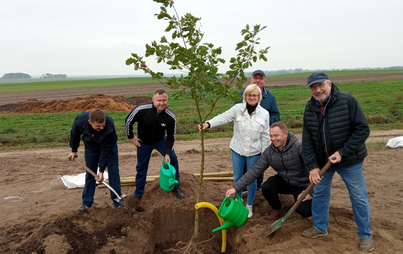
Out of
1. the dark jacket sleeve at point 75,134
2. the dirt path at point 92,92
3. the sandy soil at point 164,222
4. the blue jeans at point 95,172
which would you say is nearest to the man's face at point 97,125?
the dark jacket sleeve at point 75,134

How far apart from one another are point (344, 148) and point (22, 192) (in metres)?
6.26

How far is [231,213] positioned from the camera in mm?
3828

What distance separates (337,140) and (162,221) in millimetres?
2967

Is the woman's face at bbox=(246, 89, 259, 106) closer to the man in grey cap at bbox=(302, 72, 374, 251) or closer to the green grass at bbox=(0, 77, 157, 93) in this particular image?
the man in grey cap at bbox=(302, 72, 374, 251)

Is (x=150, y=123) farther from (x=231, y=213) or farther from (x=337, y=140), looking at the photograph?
(x=337, y=140)

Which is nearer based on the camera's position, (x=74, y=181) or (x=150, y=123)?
(x=150, y=123)

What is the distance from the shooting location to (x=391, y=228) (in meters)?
4.13

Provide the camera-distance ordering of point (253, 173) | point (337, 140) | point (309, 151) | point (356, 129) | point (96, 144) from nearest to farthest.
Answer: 1. point (356, 129)
2. point (337, 140)
3. point (309, 151)
4. point (253, 173)
5. point (96, 144)

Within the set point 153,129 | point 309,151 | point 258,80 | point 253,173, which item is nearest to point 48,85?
point 153,129

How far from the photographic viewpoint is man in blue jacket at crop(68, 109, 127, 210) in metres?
4.73

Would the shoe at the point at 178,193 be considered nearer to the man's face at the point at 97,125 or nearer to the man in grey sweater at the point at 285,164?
the man in grey sweater at the point at 285,164

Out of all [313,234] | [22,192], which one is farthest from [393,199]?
[22,192]

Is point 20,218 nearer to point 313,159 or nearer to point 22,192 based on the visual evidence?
Answer: point 22,192

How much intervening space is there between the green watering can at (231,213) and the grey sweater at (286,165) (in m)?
0.23
